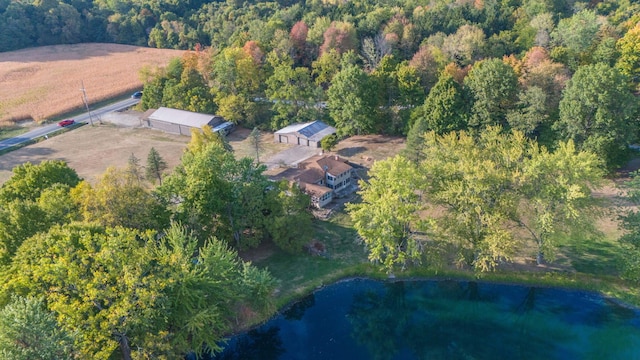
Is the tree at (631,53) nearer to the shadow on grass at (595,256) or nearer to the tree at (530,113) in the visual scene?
the tree at (530,113)

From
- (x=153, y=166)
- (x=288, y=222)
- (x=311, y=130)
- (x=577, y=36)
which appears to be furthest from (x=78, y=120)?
(x=577, y=36)

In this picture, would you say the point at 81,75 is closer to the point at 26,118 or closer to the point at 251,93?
the point at 26,118

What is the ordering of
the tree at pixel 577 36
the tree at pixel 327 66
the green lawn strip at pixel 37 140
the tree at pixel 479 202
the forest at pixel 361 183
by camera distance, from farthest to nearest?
the tree at pixel 327 66 → the tree at pixel 577 36 → the green lawn strip at pixel 37 140 → the tree at pixel 479 202 → the forest at pixel 361 183

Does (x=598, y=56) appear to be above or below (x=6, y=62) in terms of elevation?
above

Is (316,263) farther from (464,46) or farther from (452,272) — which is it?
(464,46)

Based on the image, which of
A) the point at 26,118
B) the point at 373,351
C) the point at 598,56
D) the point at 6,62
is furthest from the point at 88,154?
the point at 598,56

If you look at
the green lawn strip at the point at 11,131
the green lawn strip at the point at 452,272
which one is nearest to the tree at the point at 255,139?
the green lawn strip at the point at 452,272
